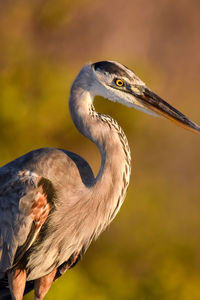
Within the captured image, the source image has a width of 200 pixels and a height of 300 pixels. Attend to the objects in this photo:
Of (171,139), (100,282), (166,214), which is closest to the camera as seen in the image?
(100,282)

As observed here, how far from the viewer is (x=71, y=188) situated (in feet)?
9.77

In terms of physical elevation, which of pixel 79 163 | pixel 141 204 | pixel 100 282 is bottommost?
pixel 100 282

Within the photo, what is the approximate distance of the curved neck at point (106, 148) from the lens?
2869mm

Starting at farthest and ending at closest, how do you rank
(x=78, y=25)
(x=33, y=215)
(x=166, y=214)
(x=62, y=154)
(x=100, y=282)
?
(x=78, y=25) → (x=166, y=214) → (x=100, y=282) → (x=62, y=154) → (x=33, y=215)

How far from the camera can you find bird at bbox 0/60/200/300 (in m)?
2.84

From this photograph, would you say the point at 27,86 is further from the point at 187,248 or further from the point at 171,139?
the point at 187,248

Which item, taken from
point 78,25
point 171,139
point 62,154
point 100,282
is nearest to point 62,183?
point 62,154

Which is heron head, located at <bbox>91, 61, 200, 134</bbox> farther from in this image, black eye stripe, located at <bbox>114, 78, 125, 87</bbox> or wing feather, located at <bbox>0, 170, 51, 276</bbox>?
wing feather, located at <bbox>0, 170, 51, 276</bbox>

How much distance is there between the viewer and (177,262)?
5.77m

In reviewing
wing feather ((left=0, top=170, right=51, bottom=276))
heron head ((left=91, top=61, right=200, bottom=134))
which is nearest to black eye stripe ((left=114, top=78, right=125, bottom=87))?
heron head ((left=91, top=61, right=200, bottom=134))

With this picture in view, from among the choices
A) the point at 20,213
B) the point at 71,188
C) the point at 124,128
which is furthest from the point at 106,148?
the point at 124,128

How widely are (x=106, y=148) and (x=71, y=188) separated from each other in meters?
0.36

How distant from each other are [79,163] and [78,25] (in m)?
5.14

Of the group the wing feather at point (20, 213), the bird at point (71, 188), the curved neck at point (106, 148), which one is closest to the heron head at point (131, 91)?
the bird at point (71, 188)
